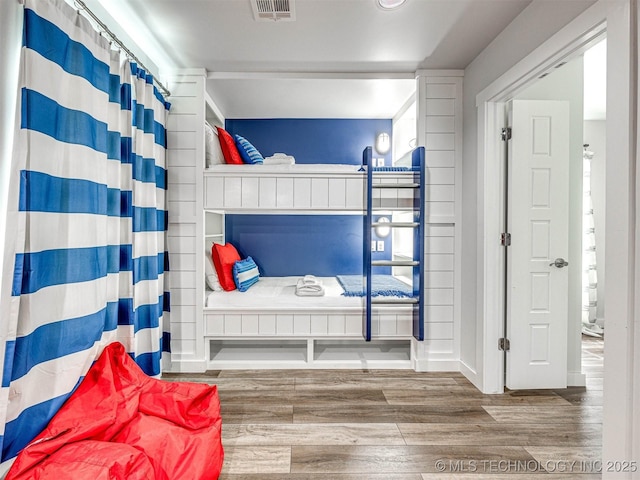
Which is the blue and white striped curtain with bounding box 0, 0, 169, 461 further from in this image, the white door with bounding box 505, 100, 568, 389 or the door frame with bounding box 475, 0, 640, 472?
the white door with bounding box 505, 100, 568, 389

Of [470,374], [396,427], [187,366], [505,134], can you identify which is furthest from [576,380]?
[187,366]

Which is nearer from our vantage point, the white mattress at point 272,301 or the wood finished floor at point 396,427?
the wood finished floor at point 396,427

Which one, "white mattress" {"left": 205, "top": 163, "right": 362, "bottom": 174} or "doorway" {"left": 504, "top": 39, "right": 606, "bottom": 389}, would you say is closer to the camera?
"doorway" {"left": 504, "top": 39, "right": 606, "bottom": 389}

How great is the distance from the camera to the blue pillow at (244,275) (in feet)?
10.2

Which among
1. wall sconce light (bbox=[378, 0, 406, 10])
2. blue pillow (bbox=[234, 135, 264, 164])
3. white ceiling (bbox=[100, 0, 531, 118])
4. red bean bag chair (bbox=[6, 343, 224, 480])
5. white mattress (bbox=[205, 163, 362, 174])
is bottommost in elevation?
red bean bag chair (bbox=[6, 343, 224, 480])

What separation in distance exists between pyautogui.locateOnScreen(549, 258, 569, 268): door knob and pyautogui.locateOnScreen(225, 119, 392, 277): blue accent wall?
196 cm

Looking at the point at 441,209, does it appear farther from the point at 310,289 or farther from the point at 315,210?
the point at 310,289

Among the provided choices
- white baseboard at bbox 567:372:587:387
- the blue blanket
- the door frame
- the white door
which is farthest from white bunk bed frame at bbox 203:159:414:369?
the door frame

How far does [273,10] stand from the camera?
6.86ft

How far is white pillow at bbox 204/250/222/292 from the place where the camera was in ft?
9.94

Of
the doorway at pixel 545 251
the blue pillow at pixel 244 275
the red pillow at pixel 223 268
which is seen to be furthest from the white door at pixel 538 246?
the red pillow at pixel 223 268

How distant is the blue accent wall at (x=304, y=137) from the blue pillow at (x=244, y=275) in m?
1.48

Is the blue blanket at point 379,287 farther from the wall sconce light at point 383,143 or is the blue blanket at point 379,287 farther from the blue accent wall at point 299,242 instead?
the wall sconce light at point 383,143

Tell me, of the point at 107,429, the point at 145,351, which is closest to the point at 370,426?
the point at 107,429
